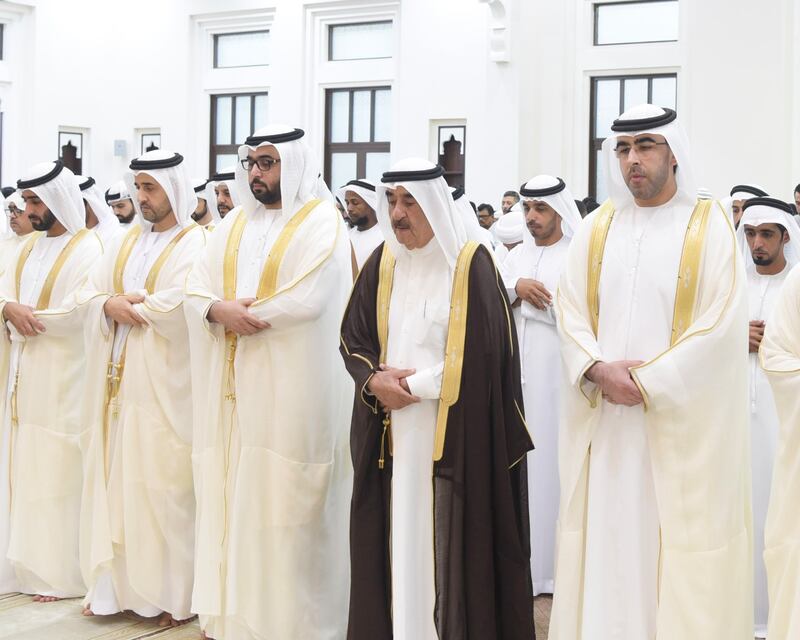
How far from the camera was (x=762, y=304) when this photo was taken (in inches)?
175

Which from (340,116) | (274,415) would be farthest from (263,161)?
(340,116)

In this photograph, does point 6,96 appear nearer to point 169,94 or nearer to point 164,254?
point 169,94

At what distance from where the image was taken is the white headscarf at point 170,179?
185 inches

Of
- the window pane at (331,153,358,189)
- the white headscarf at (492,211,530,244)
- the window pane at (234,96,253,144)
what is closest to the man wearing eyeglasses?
the white headscarf at (492,211,530,244)

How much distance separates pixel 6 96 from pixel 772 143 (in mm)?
10560

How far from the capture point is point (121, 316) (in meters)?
4.63

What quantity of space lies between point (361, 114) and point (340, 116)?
0.34 metres

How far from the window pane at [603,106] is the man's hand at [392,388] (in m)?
9.71

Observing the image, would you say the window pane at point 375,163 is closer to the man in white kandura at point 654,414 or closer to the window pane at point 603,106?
the window pane at point 603,106

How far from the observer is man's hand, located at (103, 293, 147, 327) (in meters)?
4.62

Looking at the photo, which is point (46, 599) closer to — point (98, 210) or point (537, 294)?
point (98, 210)

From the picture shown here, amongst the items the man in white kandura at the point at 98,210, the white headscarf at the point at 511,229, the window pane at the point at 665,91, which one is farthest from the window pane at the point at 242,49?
the man in white kandura at the point at 98,210

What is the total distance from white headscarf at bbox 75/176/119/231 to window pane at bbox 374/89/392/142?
830cm

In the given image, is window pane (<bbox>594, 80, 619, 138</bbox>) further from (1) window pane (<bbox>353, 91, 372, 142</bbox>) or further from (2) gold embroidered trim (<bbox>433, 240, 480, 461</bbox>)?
(2) gold embroidered trim (<bbox>433, 240, 480, 461</bbox>)
